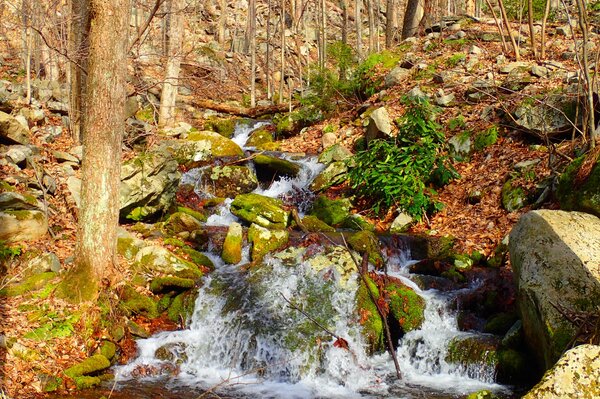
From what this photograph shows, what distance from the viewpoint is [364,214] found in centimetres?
1076

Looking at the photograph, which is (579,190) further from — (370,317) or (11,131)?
(11,131)

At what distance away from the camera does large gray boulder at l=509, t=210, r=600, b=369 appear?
202 inches

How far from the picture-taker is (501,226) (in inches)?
350

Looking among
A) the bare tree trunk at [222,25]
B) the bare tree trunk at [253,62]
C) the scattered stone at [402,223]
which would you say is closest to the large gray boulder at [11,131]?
the scattered stone at [402,223]

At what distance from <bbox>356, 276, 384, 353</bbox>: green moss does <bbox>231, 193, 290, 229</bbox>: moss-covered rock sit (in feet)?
10.3

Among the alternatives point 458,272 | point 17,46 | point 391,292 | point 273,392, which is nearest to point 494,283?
point 458,272

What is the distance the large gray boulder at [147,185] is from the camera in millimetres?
9172

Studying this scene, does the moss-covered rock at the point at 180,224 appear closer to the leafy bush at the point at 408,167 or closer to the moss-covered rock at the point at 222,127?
the leafy bush at the point at 408,167

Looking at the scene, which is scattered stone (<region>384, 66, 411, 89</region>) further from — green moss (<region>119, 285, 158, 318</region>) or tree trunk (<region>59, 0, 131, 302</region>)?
green moss (<region>119, 285, 158, 318</region>)

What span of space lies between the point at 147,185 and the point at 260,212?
2371mm

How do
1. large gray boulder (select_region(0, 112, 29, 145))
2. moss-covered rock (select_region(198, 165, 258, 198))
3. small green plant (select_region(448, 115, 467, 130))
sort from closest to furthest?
large gray boulder (select_region(0, 112, 29, 145)) → small green plant (select_region(448, 115, 467, 130)) → moss-covered rock (select_region(198, 165, 258, 198))

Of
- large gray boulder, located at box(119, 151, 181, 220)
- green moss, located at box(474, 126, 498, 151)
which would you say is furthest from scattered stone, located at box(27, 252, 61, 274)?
green moss, located at box(474, 126, 498, 151)

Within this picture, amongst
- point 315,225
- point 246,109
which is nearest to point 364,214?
point 315,225

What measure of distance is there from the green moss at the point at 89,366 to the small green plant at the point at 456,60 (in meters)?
12.4
